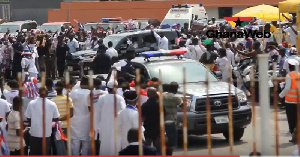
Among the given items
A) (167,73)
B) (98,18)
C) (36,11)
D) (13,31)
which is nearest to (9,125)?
(167,73)

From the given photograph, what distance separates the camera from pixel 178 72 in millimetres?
15086

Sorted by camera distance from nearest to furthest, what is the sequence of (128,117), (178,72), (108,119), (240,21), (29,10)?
1. (128,117)
2. (108,119)
3. (178,72)
4. (240,21)
5. (29,10)

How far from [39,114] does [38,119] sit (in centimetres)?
8

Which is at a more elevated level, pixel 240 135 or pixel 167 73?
pixel 167 73

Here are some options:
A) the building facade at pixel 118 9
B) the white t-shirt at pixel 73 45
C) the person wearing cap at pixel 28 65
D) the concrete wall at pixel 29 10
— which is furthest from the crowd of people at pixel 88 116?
the concrete wall at pixel 29 10

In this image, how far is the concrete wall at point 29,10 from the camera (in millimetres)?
55406

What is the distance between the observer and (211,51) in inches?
824

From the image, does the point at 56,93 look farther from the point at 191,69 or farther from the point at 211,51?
the point at 211,51

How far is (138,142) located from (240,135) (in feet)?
17.0

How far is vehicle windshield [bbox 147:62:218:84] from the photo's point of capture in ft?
48.7

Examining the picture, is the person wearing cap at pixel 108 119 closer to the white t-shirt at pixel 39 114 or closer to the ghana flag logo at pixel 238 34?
the white t-shirt at pixel 39 114

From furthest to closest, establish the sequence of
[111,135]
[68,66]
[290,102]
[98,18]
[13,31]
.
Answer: [98,18]
[13,31]
[68,66]
[290,102]
[111,135]

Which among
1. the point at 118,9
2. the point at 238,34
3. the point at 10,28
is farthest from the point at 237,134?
the point at 118,9

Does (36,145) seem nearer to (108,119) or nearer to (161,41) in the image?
(108,119)
